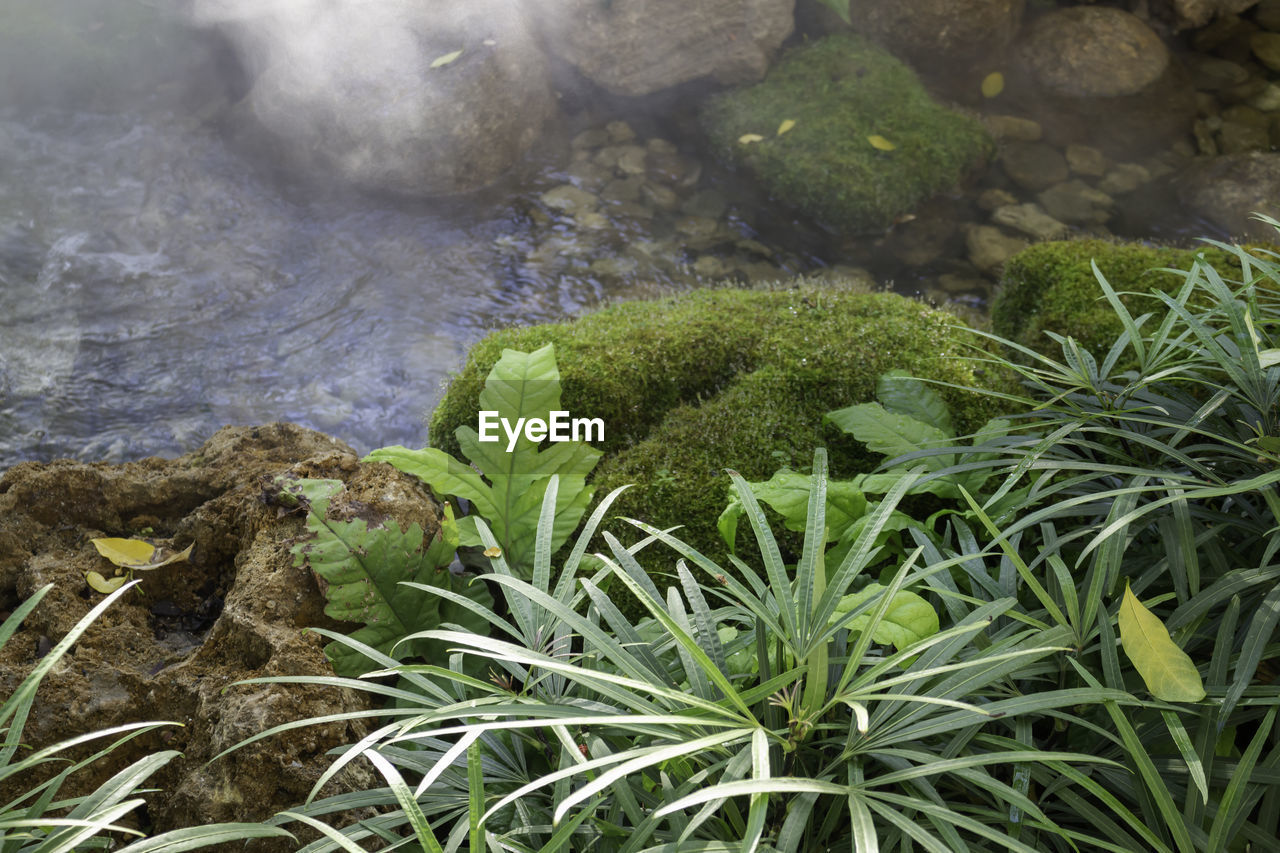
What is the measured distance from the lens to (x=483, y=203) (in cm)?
614

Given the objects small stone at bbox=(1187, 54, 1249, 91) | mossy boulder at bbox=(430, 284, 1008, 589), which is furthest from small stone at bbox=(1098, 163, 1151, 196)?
mossy boulder at bbox=(430, 284, 1008, 589)

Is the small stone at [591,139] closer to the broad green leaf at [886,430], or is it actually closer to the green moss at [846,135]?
the green moss at [846,135]

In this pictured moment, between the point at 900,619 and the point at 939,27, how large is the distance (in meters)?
7.21

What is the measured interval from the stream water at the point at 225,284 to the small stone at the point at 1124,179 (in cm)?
211

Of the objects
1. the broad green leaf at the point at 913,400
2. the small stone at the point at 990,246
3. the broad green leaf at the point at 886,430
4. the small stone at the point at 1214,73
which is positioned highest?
the broad green leaf at the point at 886,430

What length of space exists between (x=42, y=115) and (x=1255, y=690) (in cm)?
824

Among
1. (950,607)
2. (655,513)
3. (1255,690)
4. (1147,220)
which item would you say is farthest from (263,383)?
(1147,220)

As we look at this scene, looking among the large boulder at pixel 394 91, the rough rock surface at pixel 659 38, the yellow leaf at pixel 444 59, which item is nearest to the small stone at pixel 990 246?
the rough rock surface at pixel 659 38

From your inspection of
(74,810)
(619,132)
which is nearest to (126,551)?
(74,810)

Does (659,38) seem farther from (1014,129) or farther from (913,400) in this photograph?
(913,400)

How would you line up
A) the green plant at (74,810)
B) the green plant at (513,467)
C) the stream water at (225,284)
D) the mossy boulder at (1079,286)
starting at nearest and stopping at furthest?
the green plant at (74,810) < the green plant at (513,467) < the mossy boulder at (1079,286) < the stream water at (225,284)

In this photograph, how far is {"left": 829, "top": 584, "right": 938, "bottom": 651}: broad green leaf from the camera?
138 cm

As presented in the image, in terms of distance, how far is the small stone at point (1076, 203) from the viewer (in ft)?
19.7

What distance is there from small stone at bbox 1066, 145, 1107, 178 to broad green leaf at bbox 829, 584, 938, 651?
6.25 m
